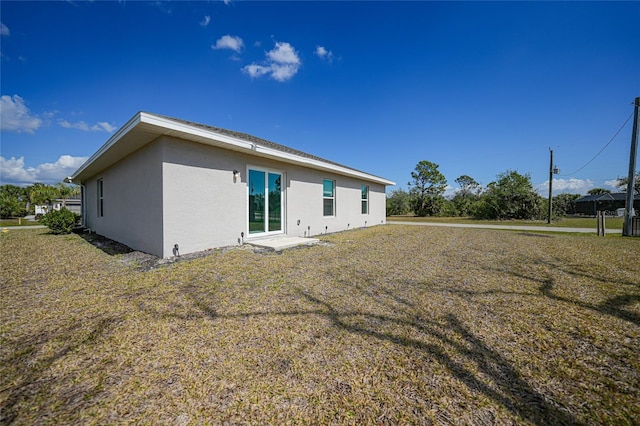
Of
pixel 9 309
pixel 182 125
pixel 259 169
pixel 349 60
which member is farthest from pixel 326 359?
pixel 349 60

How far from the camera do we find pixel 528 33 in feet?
27.8

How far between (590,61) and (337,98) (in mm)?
10300

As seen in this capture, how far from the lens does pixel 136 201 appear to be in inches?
246

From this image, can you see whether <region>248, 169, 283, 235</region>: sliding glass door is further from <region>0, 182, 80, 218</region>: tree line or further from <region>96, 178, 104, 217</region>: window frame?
<region>0, 182, 80, 218</region>: tree line

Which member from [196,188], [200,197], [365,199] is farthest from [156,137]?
[365,199]

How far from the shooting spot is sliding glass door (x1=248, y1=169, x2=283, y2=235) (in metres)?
6.89

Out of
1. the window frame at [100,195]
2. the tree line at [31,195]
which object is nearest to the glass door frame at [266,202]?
the window frame at [100,195]

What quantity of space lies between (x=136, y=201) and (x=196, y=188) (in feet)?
6.89

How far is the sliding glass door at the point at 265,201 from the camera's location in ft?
22.6

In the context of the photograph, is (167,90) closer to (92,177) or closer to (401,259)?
(92,177)

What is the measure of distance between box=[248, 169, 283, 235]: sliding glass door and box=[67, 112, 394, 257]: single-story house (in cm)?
3

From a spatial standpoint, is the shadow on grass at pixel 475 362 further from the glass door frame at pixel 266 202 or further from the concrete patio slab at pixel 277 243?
the glass door frame at pixel 266 202

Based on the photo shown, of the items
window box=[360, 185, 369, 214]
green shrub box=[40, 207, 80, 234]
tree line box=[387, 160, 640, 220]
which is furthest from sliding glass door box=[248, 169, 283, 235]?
tree line box=[387, 160, 640, 220]

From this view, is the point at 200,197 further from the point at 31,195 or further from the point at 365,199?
the point at 31,195
